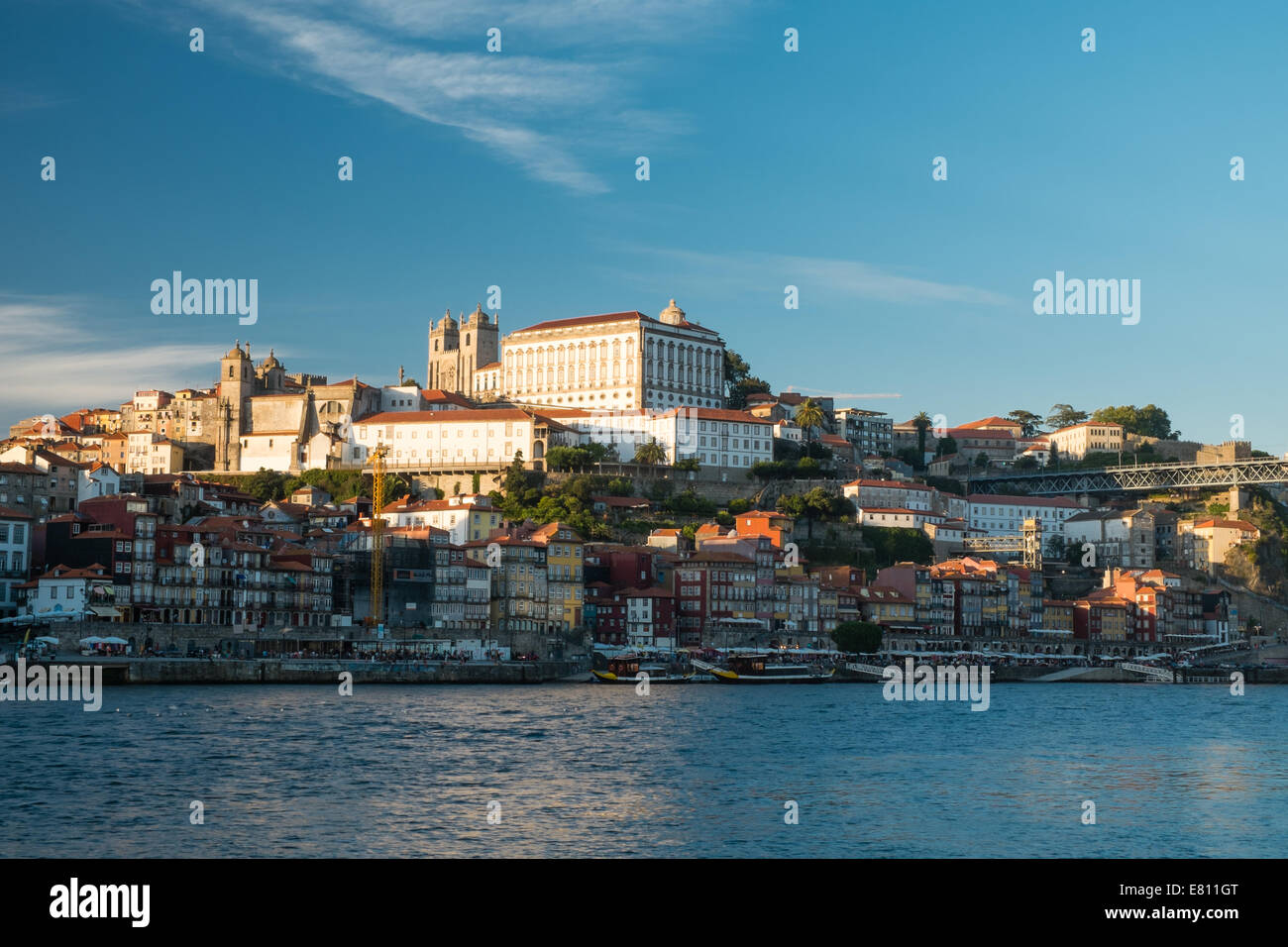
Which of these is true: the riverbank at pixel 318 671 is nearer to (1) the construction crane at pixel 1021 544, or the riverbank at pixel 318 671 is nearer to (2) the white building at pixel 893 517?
(2) the white building at pixel 893 517

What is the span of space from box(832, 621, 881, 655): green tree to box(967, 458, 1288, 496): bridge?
46162 mm

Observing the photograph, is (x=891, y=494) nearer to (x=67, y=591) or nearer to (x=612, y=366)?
(x=612, y=366)

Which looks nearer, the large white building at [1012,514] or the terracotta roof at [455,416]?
the terracotta roof at [455,416]

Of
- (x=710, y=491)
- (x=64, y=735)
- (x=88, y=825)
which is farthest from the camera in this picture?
(x=710, y=491)

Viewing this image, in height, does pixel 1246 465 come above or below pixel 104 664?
above

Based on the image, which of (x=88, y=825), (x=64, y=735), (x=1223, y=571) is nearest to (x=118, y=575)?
(x=64, y=735)

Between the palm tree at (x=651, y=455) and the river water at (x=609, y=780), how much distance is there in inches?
1878

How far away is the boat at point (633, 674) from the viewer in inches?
2913

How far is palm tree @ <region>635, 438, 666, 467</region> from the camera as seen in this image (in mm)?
107188

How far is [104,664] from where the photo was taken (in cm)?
6041

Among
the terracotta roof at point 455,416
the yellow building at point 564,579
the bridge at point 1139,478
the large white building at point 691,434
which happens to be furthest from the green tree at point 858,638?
the bridge at point 1139,478
